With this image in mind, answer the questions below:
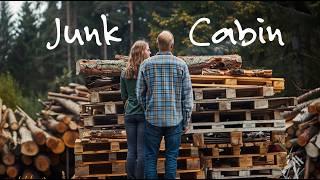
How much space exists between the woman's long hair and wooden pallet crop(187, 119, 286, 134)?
1.50m

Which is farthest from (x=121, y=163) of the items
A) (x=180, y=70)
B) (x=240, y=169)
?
→ (x=180, y=70)

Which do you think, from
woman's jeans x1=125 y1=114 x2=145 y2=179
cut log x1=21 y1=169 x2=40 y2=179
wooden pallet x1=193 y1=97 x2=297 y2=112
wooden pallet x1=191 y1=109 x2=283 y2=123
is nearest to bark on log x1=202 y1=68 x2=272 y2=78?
wooden pallet x1=193 y1=97 x2=297 y2=112

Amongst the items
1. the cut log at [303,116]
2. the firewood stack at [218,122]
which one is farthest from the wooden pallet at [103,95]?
the cut log at [303,116]

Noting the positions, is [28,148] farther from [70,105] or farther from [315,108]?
[315,108]

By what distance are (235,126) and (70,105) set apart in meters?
9.46

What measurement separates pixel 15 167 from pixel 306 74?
25.9ft

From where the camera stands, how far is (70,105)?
1755 cm

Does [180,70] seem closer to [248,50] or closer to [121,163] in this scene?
[121,163]

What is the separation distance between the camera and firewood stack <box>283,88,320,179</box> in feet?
37.2

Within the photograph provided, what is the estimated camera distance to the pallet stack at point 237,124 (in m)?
8.69

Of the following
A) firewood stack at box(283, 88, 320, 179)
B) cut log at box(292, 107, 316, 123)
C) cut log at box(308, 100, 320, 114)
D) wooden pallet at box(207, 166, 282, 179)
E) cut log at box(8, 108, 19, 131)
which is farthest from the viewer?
cut log at box(8, 108, 19, 131)

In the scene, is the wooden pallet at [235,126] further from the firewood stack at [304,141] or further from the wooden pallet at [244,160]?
the firewood stack at [304,141]

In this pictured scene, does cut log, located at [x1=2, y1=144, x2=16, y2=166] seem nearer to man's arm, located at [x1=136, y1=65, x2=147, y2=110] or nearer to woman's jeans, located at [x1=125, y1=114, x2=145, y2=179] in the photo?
woman's jeans, located at [x1=125, y1=114, x2=145, y2=179]

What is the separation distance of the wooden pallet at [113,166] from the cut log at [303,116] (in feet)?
12.1
